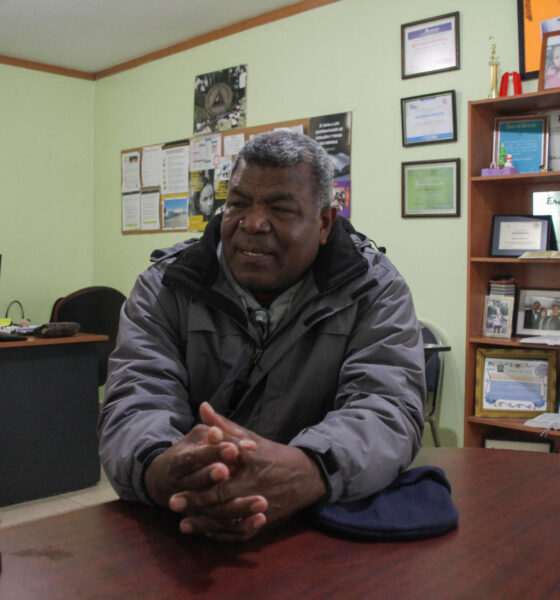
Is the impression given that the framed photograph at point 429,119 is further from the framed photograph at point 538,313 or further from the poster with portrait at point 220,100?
the poster with portrait at point 220,100

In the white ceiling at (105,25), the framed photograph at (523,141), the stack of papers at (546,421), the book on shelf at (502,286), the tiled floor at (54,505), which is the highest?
the white ceiling at (105,25)

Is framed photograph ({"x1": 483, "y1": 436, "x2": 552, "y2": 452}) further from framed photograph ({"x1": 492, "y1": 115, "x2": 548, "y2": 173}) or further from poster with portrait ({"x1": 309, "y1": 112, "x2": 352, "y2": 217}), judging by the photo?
poster with portrait ({"x1": 309, "y1": 112, "x2": 352, "y2": 217})

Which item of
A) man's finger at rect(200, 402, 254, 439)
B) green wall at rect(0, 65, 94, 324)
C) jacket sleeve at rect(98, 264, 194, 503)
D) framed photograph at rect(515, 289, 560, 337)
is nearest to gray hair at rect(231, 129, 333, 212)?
jacket sleeve at rect(98, 264, 194, 503)

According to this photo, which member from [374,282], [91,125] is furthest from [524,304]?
[91,125]

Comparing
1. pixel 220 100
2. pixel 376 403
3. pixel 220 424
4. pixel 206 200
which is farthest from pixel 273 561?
pixel 220 100

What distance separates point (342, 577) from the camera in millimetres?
764

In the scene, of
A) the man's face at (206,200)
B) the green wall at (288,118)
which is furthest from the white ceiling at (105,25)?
the man's face at (206,200)

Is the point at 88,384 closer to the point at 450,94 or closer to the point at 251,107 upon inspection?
the point at 251,107

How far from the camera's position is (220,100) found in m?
4.65

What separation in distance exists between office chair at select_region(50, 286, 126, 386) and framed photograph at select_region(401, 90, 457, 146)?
2.04 metres

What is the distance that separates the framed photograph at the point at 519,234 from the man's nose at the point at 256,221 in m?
2.13

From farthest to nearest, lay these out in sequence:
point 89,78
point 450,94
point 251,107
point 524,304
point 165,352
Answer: point 89,78
point 251,107
point 450,94
point 524,304
point 165,352

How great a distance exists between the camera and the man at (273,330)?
1.19m

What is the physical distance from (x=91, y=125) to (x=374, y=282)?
5.04 metres
